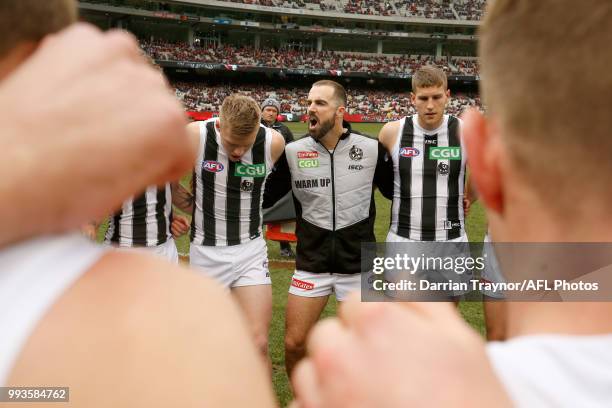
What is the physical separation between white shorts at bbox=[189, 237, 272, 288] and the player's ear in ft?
14.1

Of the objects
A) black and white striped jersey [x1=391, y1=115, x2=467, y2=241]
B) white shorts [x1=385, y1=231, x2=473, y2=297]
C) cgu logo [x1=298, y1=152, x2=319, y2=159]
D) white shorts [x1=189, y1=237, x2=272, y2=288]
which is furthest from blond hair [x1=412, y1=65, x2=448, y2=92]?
white shorts [x1=189, y1=237, x2=272, y2=288]

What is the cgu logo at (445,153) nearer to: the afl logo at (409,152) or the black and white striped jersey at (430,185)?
the black and white striped jersey at (430,185)

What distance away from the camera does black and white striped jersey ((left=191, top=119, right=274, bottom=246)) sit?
5234 millimetres

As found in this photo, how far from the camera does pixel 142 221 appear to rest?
16.8 ft

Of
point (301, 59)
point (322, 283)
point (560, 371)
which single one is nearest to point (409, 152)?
point (322, 283)

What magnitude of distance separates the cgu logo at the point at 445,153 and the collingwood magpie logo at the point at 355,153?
2.16ft

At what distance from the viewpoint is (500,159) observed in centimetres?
88

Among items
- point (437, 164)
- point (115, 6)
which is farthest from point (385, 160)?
point (115, 6)

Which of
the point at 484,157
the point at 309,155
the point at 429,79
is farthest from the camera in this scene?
the point at 429,79

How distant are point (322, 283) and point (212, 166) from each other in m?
1.49

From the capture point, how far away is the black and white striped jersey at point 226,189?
17.2 feet

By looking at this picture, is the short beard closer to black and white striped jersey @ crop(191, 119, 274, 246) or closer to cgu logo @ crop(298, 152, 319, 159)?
cgu logo @ crop(298, 152, 319, 159)

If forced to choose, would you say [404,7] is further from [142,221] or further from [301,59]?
[142,221]

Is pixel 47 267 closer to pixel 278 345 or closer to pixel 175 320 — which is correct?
pixel 175 320
